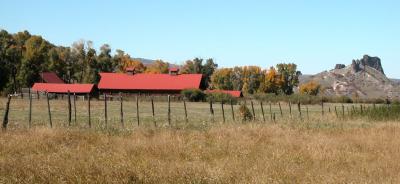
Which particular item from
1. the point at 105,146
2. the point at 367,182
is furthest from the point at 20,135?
the point at 367,182

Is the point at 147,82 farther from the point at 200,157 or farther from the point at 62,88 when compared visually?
the point at 200,157

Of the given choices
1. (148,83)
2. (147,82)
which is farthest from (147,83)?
(147,82)

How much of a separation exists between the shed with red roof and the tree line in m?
5.54

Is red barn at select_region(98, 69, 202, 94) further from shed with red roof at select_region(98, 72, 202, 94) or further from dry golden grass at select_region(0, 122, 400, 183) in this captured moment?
dry golden grass at select_region(0, 122, 400, 183)

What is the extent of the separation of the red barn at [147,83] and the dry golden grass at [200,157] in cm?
7065

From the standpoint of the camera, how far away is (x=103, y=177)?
1009cm

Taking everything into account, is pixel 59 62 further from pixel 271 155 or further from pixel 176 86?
pixel 271 155

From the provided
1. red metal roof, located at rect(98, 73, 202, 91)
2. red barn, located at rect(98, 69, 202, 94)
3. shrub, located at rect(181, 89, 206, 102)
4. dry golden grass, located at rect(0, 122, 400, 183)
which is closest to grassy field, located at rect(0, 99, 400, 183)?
dry golden grass, located at rect(0, 122, 400, 183)

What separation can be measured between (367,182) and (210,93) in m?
69.4

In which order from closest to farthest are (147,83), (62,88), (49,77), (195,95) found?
1. (195,95)
2. (62,88)
3. (147,83)
4. (49,77)

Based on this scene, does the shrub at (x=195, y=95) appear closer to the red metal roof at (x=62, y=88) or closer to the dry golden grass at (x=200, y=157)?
the red metal roof at (x=62, y=88)

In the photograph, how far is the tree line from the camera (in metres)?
93.9

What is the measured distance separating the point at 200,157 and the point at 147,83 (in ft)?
264

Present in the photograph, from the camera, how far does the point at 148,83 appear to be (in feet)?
309
